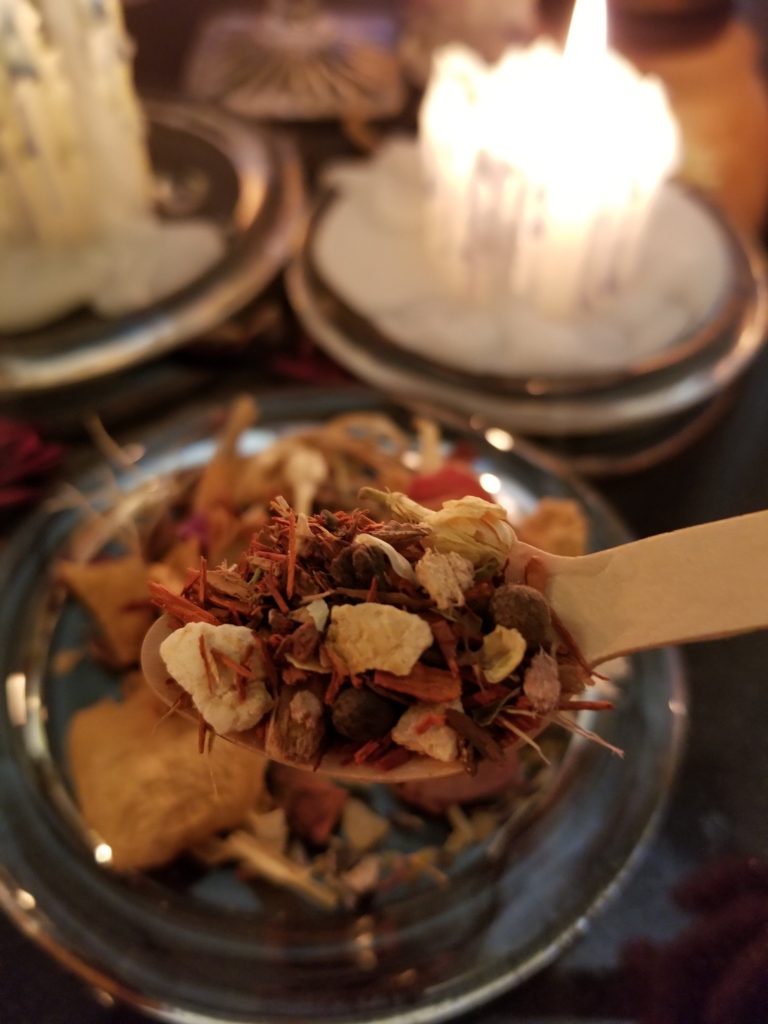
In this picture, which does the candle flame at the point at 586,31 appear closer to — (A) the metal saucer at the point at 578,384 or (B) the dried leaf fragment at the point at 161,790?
(A) the metal saucer at the point at 578,384

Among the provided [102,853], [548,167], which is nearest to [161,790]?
[102,853]

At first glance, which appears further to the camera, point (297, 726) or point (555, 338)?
point (555, 338)

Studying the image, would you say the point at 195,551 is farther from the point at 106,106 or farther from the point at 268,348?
the point at 106,106

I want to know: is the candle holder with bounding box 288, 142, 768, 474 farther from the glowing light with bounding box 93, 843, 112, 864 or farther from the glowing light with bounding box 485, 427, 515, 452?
the glowing light with bounding box 93, 843, 112, 864

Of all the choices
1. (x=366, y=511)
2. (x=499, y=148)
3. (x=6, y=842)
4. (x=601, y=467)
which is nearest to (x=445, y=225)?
(x=499, y=148)

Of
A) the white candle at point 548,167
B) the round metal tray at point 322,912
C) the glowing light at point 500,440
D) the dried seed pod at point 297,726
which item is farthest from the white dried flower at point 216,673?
the white candle at point 548,167

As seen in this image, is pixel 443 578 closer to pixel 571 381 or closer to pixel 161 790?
pixel 161 790

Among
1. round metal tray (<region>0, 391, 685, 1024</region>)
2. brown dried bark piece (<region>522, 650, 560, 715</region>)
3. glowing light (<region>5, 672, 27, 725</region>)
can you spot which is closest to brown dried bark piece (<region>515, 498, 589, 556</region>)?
round metal tray (<region>0, 391, 685, 1024</region>)
